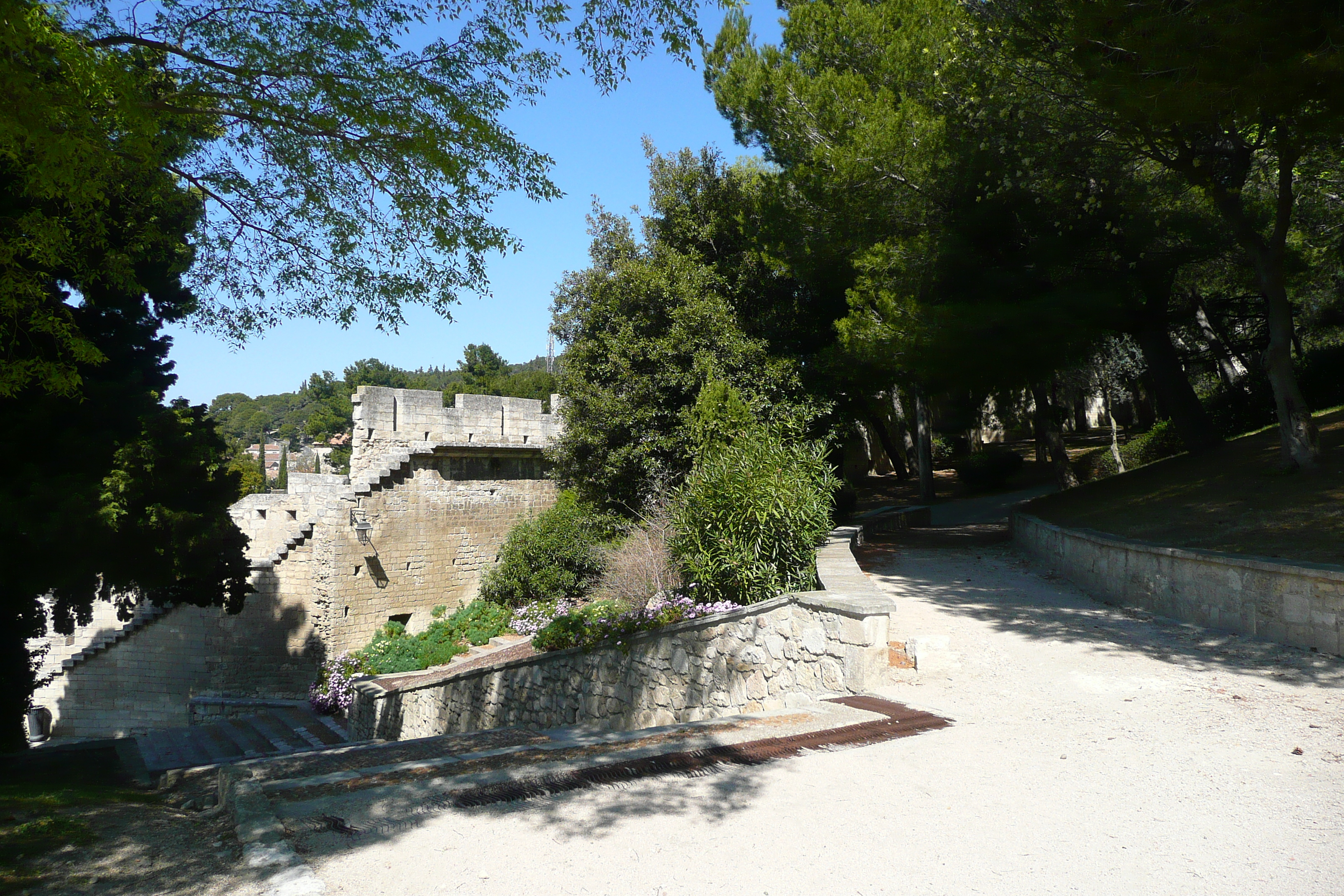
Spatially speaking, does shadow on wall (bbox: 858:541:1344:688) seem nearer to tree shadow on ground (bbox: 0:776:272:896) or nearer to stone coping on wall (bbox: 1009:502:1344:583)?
stone coping on wall (bbox: 1009:502:1344:583)

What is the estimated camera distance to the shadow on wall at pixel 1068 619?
19.0 feet

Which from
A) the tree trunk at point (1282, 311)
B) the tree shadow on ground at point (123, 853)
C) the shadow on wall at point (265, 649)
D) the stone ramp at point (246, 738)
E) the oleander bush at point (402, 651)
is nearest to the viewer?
the tree shadow on ground at point (123, 853)

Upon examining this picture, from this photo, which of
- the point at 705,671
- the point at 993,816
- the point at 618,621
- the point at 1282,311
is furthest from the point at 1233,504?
the point at 993,816

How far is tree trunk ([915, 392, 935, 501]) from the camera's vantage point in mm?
23078

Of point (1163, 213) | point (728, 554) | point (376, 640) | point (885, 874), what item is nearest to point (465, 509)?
point (376, 640)

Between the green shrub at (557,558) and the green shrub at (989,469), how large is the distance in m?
15.6

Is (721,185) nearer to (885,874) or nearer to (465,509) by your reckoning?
(465,509)

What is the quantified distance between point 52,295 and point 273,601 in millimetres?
→ 9882

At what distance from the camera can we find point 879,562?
11.5 metres

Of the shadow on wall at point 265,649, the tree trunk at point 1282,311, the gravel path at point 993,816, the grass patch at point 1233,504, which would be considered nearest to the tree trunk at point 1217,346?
the grass patch at point 1233,504

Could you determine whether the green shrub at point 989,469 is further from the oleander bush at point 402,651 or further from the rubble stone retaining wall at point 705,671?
the rubble stone retaining wall at point 705,671

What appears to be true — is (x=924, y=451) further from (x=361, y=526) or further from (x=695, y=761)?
(x=695, y=761)

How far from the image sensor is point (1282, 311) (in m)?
10.1

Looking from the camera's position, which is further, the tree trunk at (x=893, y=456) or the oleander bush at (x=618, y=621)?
the tree trunk at (x=893, y=456)
